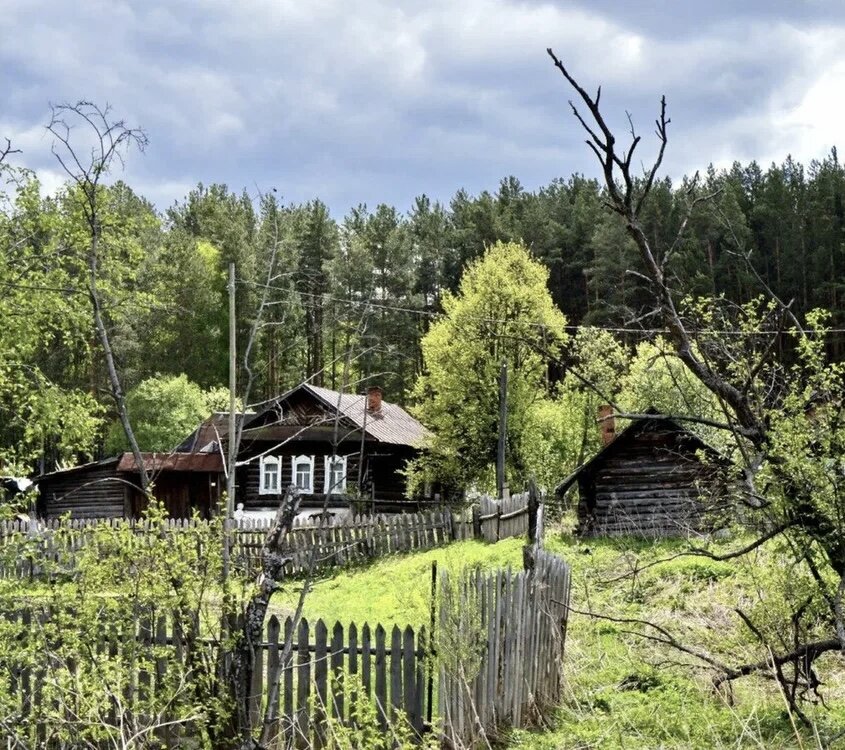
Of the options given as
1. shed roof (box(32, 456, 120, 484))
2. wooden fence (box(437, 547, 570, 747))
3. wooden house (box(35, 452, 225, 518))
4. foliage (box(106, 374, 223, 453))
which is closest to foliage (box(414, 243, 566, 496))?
wooden house (box(35, 452, 225, 518))

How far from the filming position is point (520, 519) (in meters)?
22.7

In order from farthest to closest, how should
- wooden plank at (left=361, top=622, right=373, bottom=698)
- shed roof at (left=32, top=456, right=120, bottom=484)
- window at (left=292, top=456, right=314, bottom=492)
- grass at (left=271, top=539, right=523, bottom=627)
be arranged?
window at (left=292, top=456, right=314, bottom=492) < shed roof at (left=32, top=456, right=120, bottom=484) < grass at (left=271, top=539, right=523, bottom=627) < wooden plank at (left=361, top=622, right=373, bottom=698)

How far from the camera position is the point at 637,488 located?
21.5 meters

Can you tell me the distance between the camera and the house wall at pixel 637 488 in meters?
21.0

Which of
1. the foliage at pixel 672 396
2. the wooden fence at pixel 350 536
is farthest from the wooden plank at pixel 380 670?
the wooden fence at pixel 350 536

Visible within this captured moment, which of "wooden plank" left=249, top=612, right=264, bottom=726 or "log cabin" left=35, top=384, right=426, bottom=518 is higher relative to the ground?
"log cabin" left=35, top=384, right=426, bottom=518

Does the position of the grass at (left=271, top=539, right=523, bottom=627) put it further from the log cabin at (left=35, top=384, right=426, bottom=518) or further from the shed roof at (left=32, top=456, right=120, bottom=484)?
the shed roof at (left=32, top=456, right=120, bottom=484)

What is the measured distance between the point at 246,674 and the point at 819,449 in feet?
12.8

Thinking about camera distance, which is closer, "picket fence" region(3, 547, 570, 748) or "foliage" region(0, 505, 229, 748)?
"foliage" region(0, 505, 229, 748)

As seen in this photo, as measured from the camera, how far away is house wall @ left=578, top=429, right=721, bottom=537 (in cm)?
2098

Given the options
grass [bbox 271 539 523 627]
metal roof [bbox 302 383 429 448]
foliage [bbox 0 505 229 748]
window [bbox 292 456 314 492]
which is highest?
metal roof [bbox 302 383 429 448]

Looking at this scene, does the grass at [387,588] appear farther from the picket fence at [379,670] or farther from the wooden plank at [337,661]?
the wooden plank at [337,661]

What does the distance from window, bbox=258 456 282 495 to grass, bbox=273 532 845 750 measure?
15.7m

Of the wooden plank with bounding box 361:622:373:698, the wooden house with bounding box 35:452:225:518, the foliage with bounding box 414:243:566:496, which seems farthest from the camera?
the wooden house with bounding box 35:452:225:518
